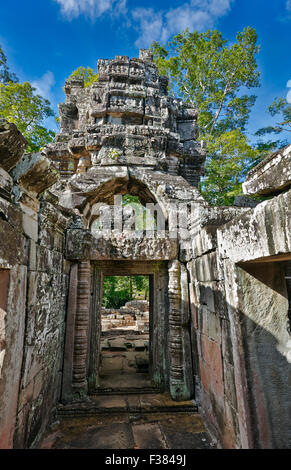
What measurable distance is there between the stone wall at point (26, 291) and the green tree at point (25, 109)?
8.38 m

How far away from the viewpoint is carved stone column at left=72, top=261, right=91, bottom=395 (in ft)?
12.3

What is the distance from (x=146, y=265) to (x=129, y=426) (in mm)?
2421

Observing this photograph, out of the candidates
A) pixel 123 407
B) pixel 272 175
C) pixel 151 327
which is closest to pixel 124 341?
pixel 151 327

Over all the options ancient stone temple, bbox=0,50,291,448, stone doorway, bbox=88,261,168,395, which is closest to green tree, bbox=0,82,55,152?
ancient stone temple, bbox=0,50,291,448

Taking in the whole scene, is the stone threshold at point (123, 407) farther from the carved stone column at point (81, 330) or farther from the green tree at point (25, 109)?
the green tree at point (25, 109)

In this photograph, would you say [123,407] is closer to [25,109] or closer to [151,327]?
[151,327]

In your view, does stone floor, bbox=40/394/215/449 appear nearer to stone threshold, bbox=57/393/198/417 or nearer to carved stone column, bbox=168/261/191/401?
stone threshold, bbox=57/393/198/417

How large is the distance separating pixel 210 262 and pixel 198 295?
877 mm

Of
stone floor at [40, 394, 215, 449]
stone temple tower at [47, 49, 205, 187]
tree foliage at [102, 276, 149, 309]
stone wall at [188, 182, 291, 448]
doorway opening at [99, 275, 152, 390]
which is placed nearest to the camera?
stone wall at [188, 182, 291, 448]

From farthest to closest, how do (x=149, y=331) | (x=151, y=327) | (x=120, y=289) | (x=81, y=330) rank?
1. (x=120, y=289)
2. (x=149, y=331)
3. (x=151, y=327)
4. (x=81, y=330)

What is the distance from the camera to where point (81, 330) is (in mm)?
3848

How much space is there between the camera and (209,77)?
44.3 ft

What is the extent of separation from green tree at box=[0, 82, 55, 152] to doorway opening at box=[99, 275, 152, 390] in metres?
8.13
